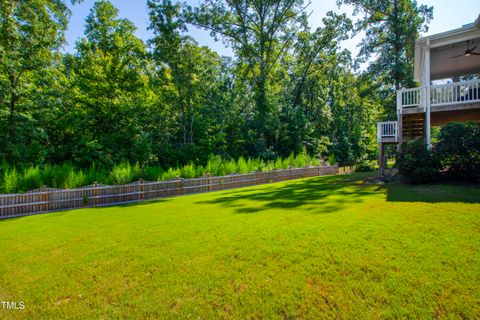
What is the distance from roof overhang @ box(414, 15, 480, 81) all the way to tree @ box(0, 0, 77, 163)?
1759 cm

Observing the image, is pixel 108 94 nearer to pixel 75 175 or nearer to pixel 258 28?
pixel 75 175

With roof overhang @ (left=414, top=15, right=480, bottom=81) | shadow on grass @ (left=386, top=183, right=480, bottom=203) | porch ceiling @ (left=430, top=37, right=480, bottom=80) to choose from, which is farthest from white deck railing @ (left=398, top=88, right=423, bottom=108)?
shadow on grass @ (left=386, top=183, right=480, bottom=203)

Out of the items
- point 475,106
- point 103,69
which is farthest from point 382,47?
point 103,69

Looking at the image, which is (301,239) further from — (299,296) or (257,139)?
(257,139)

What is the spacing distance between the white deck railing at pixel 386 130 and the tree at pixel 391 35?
373 inches

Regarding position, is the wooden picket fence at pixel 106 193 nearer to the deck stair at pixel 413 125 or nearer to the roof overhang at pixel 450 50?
the deck stair at pixel 413 125

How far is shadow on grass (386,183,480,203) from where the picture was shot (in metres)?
5.83

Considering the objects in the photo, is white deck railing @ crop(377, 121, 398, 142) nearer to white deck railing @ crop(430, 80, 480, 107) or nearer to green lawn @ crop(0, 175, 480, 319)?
white deck railing @ crop(430, 80, 480, 107)

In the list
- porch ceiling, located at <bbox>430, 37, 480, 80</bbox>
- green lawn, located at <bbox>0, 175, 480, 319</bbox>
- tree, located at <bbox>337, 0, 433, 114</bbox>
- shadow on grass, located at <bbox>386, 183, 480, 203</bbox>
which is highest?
tree, located at <bbox>337, 0, 433, 114</bbox>

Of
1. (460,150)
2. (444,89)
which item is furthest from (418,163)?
(444,89)

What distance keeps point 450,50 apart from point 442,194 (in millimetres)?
8562

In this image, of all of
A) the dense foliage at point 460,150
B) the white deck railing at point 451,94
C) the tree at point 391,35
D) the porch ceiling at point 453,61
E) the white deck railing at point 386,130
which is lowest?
the dense foliage at point 460,150

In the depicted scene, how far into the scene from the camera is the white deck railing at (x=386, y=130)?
13.8 meters

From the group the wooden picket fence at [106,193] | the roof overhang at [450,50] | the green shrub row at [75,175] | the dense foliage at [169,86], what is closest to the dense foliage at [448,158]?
the roof overhang at [450,50]
